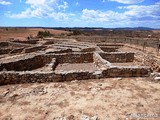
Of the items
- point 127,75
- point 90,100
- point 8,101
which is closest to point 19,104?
point 8,101

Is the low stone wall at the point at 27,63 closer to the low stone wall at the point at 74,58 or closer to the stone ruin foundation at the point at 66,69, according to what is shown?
the stone ruin foundation at the point at 66,69

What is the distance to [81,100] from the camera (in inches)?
291

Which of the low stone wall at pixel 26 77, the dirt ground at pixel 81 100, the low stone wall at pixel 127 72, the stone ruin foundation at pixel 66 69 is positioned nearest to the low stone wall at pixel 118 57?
the stone ruin foundation at pixel 66 69

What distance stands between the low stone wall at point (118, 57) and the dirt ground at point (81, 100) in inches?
260

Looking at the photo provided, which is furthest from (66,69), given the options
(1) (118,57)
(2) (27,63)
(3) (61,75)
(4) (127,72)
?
(1) (118,57)

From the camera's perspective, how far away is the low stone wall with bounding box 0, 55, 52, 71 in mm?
12339

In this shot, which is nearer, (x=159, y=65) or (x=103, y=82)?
(x=103, y=82)

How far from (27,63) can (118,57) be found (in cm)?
754

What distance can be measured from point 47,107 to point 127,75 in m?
5.18

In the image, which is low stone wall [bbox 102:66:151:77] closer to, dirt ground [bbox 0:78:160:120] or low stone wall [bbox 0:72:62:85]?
dirt ground [bbox 0:78:160:120]

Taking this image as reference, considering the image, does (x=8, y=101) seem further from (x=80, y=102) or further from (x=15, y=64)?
(x=15, y=64)

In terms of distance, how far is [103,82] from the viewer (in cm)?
947

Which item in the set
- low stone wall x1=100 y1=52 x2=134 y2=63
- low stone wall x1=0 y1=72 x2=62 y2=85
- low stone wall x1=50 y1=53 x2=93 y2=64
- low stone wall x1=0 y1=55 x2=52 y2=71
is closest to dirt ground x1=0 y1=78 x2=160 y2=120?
low stone wall x1=0 y1=72 x2=62 y2=85

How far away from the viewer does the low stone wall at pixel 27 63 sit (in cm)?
1234
